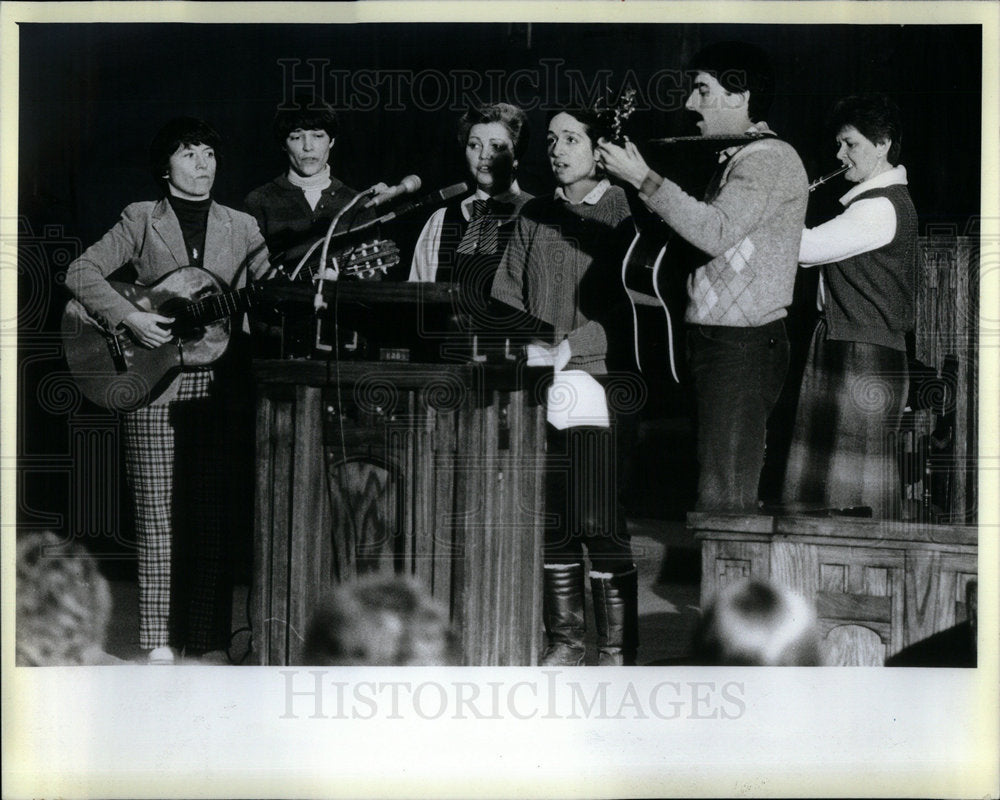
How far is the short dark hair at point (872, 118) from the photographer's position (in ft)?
15.1

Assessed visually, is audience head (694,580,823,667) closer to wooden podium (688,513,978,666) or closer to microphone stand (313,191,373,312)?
wooden podium (688,513,978,666)

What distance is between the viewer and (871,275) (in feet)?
15.1

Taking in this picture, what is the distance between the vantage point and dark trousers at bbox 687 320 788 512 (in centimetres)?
457

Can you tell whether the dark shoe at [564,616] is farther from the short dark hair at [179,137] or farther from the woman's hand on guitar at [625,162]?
the short dark hair at [179,137]

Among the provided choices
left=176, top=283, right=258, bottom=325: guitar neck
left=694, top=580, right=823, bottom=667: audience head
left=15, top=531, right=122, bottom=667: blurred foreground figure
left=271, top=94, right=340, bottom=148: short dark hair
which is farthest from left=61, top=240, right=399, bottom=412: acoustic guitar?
left=694, top=580, right=823, bottom=667: audience head

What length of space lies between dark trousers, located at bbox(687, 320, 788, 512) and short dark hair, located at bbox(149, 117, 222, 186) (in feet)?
6.46

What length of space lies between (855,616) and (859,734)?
17.9 inches

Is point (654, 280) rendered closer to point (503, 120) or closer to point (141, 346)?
point (503, 120)

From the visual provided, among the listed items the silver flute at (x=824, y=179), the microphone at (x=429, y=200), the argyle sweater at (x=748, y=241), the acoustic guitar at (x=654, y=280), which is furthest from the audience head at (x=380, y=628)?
the silver flute at (x=824, y=179)

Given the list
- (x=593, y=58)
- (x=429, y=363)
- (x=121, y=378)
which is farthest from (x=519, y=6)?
(x=121, y=378)

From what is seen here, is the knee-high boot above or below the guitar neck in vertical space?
below

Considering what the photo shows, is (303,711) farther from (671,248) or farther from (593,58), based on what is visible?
(593,58)

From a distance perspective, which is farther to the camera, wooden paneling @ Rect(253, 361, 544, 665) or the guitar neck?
the guitar neck

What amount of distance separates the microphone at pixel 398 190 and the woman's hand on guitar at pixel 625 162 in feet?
2.32
